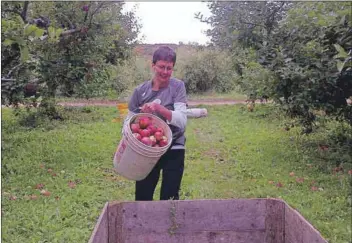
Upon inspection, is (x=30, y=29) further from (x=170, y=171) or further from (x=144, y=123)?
(x=170, y=171)

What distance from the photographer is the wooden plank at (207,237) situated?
7.70 ft

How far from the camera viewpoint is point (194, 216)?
2359mm

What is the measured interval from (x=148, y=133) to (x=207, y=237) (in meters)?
0.64

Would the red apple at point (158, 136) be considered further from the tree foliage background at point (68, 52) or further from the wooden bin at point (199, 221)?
the tree foliage background at point (68, 52)

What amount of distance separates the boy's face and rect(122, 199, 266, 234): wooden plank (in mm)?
838

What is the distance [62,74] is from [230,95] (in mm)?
9376

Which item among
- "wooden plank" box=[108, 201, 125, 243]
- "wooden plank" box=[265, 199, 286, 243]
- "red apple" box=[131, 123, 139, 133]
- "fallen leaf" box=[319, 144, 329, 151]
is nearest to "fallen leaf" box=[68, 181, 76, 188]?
"red apple" box=[131, 123, 139, 133]

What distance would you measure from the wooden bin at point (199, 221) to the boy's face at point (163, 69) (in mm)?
836

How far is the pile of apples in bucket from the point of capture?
261 centimetres

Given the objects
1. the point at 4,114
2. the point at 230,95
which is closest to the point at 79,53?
the point at 4,114

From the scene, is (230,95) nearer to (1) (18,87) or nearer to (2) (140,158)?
(1) (18,87)

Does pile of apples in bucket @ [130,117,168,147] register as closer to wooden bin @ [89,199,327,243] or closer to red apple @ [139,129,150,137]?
red apple @ [139,129,150,137]

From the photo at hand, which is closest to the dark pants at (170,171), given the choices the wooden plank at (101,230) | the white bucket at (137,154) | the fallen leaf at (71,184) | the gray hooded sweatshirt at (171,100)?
the gray hooded sweatshirt at (171,100)

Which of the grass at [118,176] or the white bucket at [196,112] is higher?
the white bucket at [196,112]
